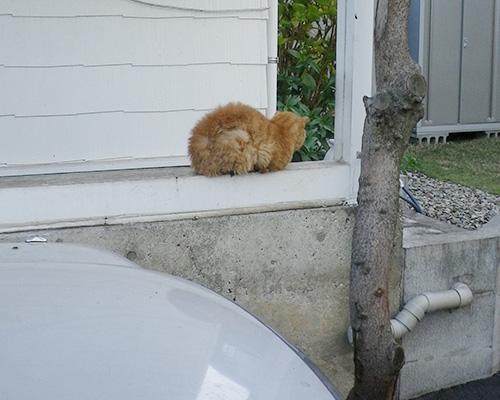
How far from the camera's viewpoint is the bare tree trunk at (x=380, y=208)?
3184 millimetres

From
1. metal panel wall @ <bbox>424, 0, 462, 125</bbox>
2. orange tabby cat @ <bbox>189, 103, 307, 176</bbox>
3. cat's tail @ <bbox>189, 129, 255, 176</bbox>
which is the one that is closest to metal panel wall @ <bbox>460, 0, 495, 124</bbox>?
metal panel wall @ <bbox>424, 0, 462, 125</bbox>

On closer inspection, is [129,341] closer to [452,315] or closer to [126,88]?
[126,88]

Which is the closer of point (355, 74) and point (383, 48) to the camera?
point (383, 48)

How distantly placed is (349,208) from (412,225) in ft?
3.42

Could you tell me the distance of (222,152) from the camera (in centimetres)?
358

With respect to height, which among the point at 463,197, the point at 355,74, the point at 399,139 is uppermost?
the point at 355,74

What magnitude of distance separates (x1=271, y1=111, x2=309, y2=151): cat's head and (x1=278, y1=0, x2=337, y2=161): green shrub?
113 centimetres

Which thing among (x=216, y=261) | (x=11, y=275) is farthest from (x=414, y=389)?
(x=11, y=275)

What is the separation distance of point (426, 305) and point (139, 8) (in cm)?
221

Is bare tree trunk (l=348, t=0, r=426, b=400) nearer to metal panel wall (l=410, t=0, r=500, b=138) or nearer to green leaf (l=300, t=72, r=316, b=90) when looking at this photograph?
green leaf (l=300, t=72, r=316, b=90)

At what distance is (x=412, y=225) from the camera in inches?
191

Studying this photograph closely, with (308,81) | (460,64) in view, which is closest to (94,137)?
(308,81)

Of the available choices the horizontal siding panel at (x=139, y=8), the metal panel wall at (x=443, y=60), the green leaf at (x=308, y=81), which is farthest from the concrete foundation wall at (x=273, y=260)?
the metal panel wall at (x=443, y=60)

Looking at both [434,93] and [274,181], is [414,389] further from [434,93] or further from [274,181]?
[434,93]
